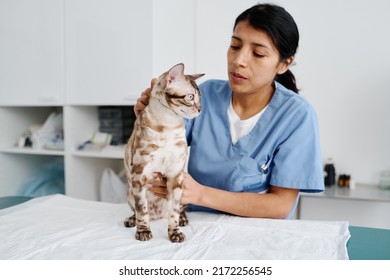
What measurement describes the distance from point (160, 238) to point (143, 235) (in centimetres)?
5

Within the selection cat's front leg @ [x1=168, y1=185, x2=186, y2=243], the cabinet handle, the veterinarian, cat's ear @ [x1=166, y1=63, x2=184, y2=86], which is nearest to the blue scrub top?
the veterinarian

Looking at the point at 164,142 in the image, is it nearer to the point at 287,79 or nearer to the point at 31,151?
the point at 287,79

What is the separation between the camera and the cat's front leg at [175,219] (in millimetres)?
881

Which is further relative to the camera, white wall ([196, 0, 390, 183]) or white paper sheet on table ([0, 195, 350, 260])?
white wall ([196, 0, 390, 183])

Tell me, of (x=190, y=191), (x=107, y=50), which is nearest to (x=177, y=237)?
(x=190, y=191)

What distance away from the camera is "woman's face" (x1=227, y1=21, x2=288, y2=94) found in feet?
3.56

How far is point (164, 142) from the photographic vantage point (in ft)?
2.88

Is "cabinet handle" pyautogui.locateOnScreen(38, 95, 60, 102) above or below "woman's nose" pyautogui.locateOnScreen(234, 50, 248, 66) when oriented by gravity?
below

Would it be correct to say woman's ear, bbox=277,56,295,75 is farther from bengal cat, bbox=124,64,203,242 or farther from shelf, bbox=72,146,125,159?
shelf, bbox=72,146,125,159

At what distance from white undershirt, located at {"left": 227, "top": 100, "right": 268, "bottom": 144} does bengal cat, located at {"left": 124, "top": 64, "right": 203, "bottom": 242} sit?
0.34 meters

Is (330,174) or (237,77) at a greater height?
(237,77)

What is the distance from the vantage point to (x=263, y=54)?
1095 millimetres

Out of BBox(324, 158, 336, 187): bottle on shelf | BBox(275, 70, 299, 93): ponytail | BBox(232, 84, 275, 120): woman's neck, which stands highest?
BBox(275, 70, 299, 93): ponytail
